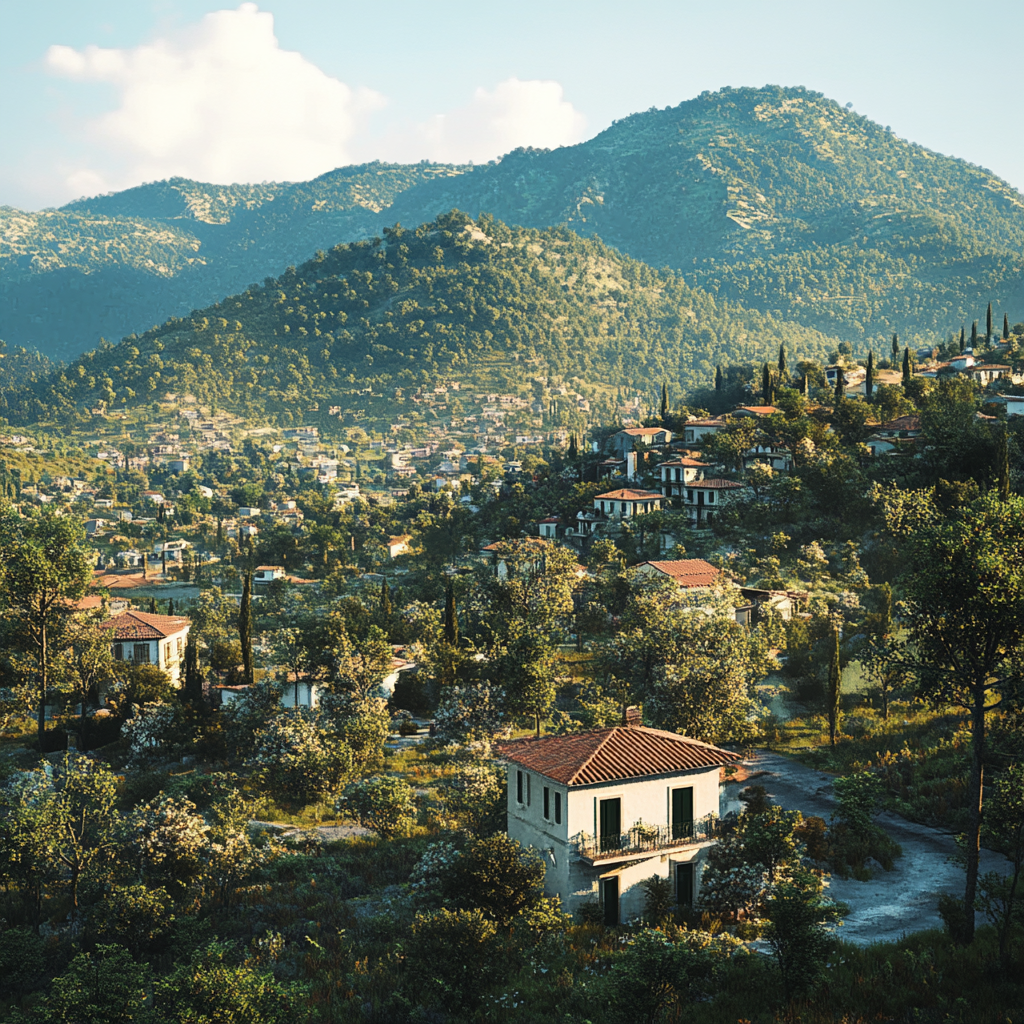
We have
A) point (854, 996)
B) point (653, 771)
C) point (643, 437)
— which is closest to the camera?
point (854, 996)

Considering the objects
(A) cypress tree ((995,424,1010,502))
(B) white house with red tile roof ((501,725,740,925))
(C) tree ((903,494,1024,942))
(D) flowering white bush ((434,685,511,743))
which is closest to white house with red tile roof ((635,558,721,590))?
(D) flowering white bush ((434,685,511,743))

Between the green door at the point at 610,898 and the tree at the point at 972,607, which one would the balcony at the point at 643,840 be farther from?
the tree at the point at 972,607

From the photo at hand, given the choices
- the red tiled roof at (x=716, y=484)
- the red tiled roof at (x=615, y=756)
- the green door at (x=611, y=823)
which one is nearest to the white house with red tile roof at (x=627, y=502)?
the red tiled roof at (x=716, y=484)

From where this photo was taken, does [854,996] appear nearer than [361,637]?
Yes

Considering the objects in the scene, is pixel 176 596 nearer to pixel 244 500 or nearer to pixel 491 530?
pixel 491 530

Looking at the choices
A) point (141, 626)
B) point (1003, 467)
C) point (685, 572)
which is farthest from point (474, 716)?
point (1003, 467)

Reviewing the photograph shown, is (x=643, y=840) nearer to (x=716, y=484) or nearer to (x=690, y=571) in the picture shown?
(x=690, y=571)

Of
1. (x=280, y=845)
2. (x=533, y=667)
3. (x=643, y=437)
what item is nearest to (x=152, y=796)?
(x=280, y=845)
